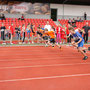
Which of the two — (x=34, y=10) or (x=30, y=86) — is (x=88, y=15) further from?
(x=30, y=86)

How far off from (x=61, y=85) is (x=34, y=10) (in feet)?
60.7

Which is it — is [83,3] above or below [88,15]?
above

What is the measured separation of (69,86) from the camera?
9.95ft

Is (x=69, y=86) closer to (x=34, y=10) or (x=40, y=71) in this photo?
(x=40, y=71)

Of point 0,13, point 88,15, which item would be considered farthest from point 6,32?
point 88,15

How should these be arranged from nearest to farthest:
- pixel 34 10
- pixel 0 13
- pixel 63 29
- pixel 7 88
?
pixel 7 88 → pixel 63 29 → pixel 0 13 → pixel 34 10

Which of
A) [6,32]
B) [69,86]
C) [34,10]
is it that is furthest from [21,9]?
[69,86]

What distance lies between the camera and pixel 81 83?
127 inches

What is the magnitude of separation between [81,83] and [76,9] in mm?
21173

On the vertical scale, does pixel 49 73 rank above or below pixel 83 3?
below

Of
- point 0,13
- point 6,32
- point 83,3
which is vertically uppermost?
point 83,3

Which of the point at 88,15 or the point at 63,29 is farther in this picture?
the point at 88,15

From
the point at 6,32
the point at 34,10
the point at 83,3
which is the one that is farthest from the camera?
the point at 83,3

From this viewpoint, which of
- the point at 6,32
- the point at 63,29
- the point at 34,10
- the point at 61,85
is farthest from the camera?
the point at 34,10
